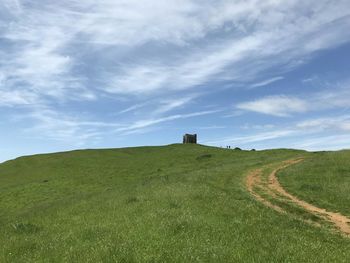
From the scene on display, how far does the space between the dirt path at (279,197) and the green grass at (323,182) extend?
0.64 meters

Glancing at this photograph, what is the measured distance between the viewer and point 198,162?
7338cm

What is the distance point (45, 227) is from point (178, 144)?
79.6m

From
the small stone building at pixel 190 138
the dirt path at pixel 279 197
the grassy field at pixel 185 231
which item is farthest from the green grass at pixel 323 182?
the small stone building at pixel 190 138

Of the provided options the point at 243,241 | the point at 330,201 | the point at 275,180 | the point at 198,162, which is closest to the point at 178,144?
the point at 198,162

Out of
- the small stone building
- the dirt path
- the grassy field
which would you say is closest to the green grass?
the grassy field

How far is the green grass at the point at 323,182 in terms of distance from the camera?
30.1 m

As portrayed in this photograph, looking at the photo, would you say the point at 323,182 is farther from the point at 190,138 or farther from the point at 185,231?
the point at 190,138

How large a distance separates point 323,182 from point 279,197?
24.2 feet

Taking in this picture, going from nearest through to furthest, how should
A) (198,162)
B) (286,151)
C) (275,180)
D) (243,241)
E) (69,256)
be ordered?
(69,256)
(243,241)
(275,180)
(198,162)
(286,151)

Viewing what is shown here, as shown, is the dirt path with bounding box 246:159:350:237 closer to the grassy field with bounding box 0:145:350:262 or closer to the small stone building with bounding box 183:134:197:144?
the grassy field with bounding box 0:145:350:262

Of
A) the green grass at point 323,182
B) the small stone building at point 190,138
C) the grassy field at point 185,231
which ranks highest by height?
the small stone building at point 190,138

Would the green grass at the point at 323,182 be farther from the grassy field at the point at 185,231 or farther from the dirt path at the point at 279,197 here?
the dirt path at the point at 279,197

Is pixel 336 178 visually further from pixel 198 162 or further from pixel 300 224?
pixel 198 162

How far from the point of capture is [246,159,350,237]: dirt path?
955 inches
